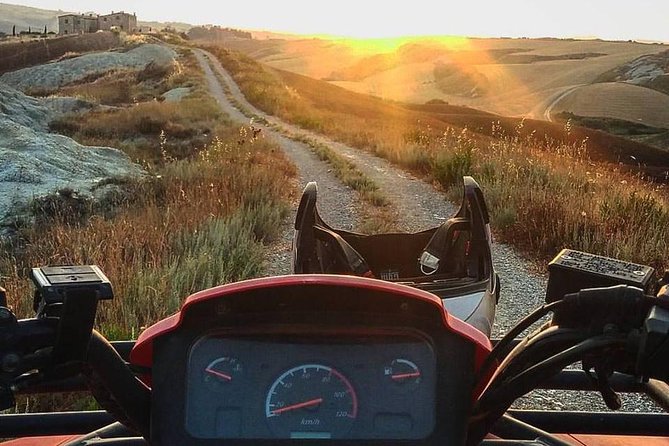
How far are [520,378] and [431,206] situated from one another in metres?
9.66

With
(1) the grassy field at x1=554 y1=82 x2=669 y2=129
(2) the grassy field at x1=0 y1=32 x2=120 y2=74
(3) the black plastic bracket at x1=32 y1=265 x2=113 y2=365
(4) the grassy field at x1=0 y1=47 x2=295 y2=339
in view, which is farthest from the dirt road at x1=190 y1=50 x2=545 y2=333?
(1) the grassy field at x1=554 y1=82 x2=669 y2=129

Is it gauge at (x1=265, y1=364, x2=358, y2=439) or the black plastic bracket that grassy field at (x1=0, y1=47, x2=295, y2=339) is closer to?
gauge at (x1=265, y1=364, x2=358, y2=439)

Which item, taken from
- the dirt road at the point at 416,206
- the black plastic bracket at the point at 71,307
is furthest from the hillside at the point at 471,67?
the black plastic bracket at the point at 71,307

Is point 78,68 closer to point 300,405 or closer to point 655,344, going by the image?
point 300,405

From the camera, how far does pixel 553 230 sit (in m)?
7.80

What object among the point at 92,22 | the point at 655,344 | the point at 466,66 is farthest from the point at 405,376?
the point at 92,22

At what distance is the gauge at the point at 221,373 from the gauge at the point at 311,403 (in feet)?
0.25

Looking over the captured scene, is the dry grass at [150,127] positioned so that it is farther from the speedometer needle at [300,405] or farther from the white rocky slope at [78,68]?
the white rocky slope at [78,68]

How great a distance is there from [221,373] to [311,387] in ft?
0.56

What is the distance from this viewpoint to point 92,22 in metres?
104

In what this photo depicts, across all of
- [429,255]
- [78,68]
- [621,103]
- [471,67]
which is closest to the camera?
[429,255]

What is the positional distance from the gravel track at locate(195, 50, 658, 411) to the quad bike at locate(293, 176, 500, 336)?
1100 mm

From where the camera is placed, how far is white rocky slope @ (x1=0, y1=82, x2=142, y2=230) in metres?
10.6

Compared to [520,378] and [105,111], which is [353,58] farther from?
[520,378]
